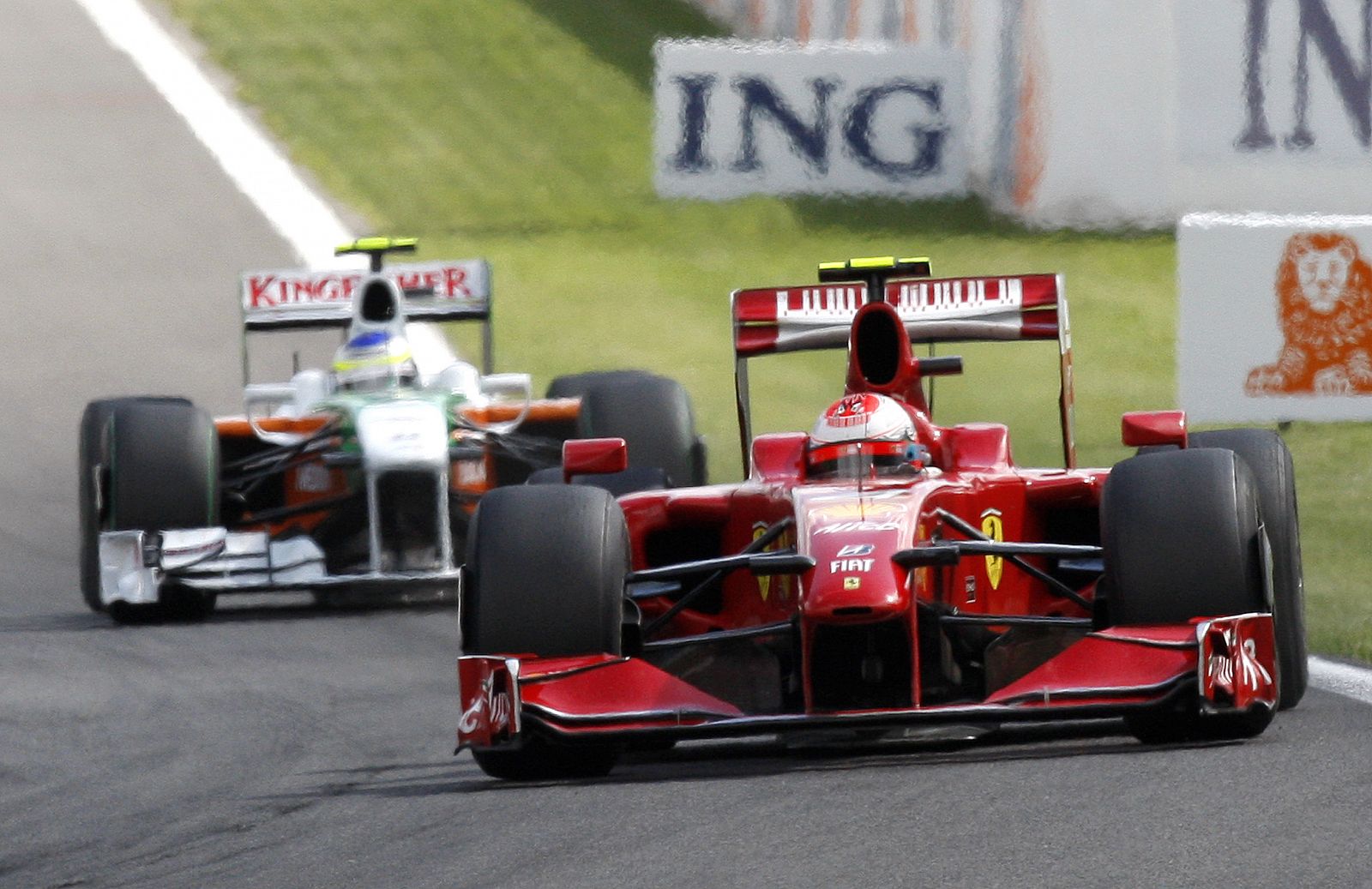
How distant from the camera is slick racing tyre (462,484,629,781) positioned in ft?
26.9

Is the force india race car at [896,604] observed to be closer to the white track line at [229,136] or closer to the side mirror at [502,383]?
the side mirror at [502,383]

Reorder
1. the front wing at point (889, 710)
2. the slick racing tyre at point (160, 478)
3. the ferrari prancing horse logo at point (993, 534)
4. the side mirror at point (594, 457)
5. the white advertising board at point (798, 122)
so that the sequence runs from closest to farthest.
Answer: the front wing at point (889, 710)
the ferrari prancing horse logo at point (993, 534)
the side mirror at point (594, 457)
the slick racing tyre at point (160, 478)
the white advertising board at point (798, 122)

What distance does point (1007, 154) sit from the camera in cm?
2664

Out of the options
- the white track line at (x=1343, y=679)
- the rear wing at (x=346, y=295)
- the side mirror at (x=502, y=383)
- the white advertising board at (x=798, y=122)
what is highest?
the white advertising board at (x=798, y=122)

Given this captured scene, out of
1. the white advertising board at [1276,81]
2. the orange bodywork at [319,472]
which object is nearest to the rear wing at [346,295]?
the orange bodywork at [319,472]

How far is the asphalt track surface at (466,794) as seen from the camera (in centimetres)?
632

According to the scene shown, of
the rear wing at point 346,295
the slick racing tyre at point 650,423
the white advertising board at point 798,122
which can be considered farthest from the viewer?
the white advertising board at point 798,122

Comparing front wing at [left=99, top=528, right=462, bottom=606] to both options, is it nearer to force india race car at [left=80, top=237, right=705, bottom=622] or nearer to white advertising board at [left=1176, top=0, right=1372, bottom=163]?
force india race car at [left=80, top=237, right=705, bottom=622]

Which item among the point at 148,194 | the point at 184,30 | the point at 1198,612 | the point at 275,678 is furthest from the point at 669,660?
the point at 184,30

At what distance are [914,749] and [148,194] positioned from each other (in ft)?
79.8

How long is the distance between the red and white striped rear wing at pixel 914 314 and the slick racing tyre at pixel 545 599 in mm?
1801

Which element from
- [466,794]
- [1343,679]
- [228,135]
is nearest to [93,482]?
[466,794]

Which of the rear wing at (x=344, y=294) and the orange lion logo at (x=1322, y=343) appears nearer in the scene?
the rear wing at (x=344, y=294)

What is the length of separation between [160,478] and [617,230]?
Answer: 16402 millimetres
